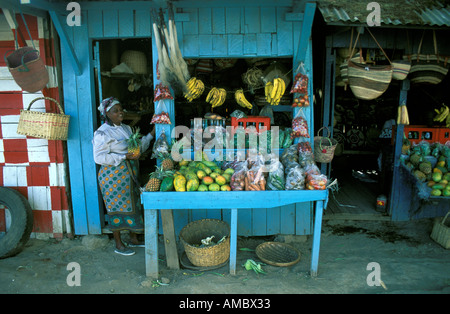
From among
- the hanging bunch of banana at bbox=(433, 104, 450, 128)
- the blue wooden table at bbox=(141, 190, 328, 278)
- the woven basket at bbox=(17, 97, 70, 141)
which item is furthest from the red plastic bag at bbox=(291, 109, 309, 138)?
the woven basket at bbox=(17, 97, 70, 141)

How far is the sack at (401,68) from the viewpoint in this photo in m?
4.00

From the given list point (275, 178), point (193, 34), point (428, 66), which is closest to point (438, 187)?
point (428, 66)

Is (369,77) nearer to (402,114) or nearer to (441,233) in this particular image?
(402,114)

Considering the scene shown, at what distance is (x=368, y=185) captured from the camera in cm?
675

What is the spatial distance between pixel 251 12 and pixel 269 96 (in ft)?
3.71

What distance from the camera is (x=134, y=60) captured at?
5070mm

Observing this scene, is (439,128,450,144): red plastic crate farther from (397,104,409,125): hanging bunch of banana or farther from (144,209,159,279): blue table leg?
(144,209,159,279): blue table leg

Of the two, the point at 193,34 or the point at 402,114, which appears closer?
the point at 193,34

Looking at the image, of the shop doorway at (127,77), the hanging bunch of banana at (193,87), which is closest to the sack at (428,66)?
the hanging bunch of banana at (193,87)

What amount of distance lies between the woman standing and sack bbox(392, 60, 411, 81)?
3617mm

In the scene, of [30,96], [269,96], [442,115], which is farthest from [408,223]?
[30,96]

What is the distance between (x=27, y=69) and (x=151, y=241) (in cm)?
235

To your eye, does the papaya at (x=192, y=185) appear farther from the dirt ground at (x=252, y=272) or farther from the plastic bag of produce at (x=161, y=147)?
the dirt ground at (x=252, y=272)

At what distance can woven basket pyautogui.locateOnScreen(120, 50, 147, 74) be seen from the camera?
5043mm
